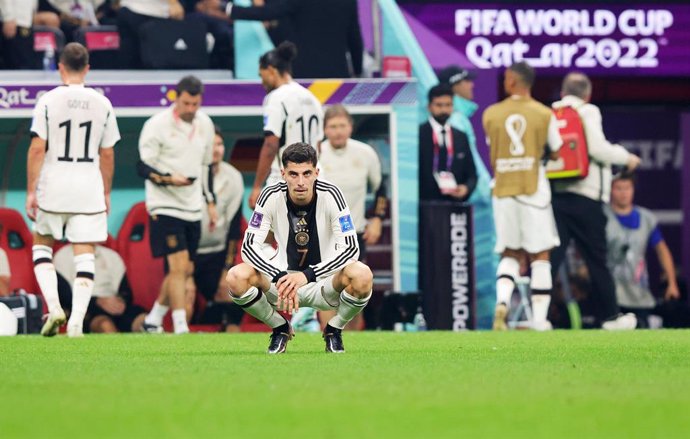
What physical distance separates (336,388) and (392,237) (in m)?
9.18

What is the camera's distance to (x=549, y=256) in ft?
50.8

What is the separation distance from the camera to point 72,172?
495 inches

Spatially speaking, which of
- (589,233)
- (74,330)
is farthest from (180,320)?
(589,233)

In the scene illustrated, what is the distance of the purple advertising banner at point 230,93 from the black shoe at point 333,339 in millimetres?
6146

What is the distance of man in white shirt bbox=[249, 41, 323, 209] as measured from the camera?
541 inches

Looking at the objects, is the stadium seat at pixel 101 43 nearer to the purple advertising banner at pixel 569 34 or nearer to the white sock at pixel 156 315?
the white sock at pixel 156 315

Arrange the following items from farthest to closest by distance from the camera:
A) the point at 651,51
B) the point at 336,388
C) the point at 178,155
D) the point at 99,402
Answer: the point at 651,51
the point at 178,155
the point at 336,388
the point at 99,402

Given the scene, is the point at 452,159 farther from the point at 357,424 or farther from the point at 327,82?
the point at 357,424

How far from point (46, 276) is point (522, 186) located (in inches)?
183

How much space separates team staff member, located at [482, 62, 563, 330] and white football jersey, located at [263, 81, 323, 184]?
188cm

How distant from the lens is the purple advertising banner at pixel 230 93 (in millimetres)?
15391

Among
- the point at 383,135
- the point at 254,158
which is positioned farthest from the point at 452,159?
the point at 254,158

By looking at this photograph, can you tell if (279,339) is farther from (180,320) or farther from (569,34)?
(569,34)

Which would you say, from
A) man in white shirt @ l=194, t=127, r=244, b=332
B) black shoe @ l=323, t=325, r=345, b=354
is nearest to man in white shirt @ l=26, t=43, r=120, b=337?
black shoe @ l=323, t=325, r=345, b=354
